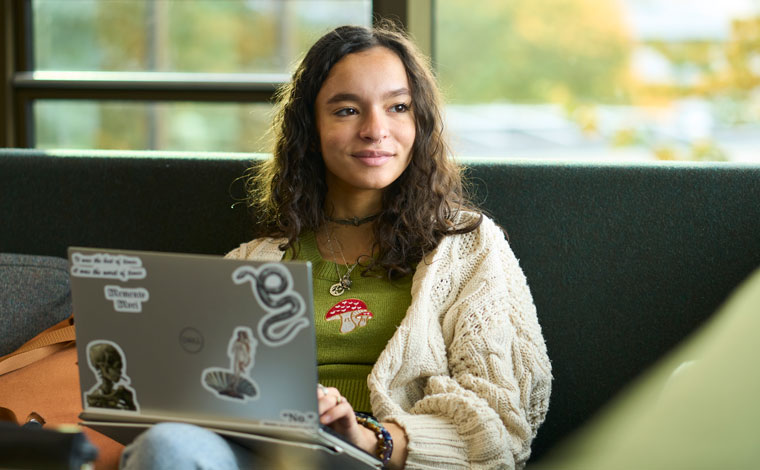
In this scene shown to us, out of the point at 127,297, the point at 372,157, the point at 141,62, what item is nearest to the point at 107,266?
the point at 127,297

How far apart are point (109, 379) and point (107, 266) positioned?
17cm

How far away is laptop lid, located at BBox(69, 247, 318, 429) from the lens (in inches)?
44.1

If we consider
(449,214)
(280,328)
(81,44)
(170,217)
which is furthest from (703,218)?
(81,44)

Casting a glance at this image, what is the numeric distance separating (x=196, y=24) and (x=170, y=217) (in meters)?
→ 1.21

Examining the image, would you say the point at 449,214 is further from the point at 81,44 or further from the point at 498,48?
the point at 81,44

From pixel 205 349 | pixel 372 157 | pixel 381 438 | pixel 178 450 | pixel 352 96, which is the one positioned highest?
pixel 352 96

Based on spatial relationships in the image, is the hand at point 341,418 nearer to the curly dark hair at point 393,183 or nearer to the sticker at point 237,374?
the sticker at point 237,374

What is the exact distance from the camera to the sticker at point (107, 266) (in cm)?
116

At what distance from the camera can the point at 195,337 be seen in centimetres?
116

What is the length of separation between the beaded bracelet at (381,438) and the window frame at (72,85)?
1515 mm

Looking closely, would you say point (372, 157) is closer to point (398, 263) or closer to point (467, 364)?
point (398, 263)

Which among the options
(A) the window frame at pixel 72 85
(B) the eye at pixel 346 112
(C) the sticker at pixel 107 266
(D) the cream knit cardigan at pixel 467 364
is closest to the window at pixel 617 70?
(A) the window frame at pixel 72 85

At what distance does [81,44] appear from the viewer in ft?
10.1

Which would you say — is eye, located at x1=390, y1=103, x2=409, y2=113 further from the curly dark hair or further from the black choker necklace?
the black choker necklace
